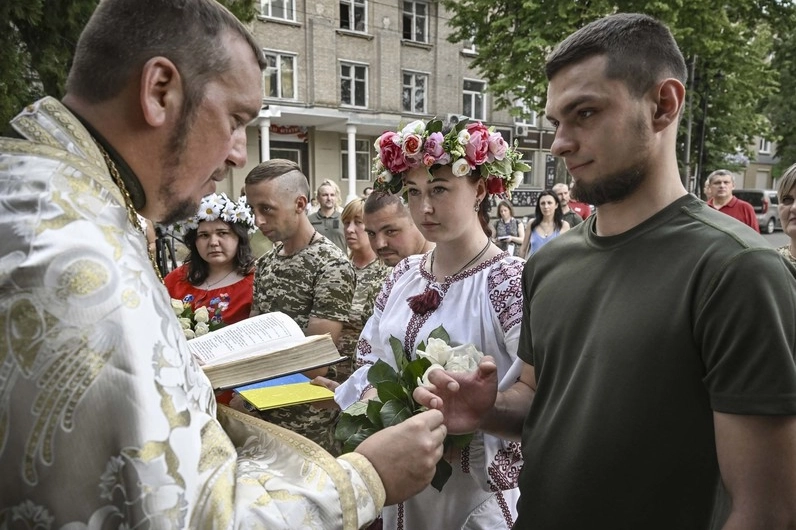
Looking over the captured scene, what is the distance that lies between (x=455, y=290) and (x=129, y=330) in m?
1.62

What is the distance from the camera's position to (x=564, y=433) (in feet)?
5.25

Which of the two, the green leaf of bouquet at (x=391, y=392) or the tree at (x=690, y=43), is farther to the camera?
the tree at (x=690, y=43)

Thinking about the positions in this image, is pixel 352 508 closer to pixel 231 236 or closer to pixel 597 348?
pixel 597 348

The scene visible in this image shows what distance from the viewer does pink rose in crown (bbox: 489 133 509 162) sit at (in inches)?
102

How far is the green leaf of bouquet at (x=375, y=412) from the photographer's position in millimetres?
1952

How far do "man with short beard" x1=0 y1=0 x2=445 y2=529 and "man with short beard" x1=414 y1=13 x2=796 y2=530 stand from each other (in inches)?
20.1

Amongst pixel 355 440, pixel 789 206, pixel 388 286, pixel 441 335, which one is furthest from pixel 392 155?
pixel 789 206

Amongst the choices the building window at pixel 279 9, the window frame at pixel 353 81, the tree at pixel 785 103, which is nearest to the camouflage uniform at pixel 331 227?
the building window at pixel 279 9

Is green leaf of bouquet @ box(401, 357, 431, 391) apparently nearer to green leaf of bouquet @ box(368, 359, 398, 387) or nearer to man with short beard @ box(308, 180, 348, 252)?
green leaf of bouquet @ box(368, 359, 398, 387)

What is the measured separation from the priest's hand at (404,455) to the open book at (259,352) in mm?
522

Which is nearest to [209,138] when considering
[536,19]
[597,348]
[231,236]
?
[597,348]

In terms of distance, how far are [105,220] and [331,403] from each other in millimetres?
2120

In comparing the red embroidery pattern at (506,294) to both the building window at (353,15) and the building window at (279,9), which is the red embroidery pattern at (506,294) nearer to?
the building window at (279,9)

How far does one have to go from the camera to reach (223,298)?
3812 mm
